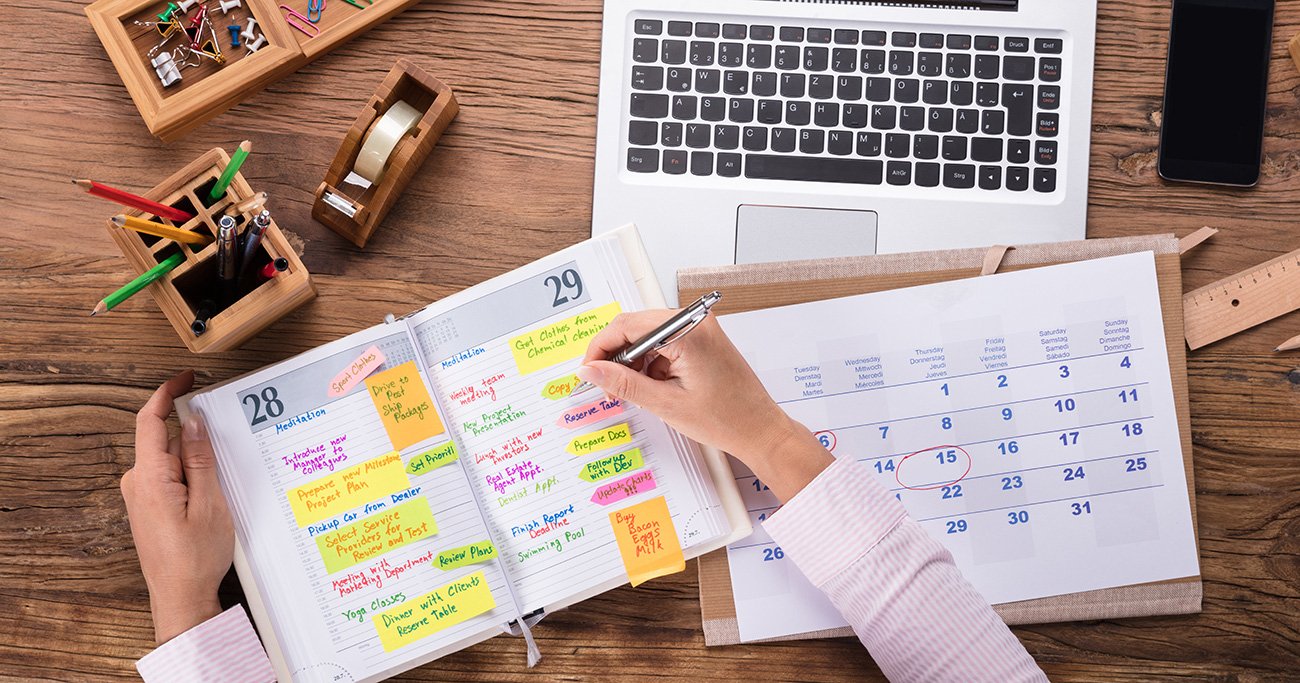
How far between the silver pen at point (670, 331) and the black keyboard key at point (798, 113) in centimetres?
30

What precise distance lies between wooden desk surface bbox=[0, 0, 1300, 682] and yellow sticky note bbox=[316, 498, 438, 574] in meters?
0.14

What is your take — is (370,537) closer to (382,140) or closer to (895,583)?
(382,140)

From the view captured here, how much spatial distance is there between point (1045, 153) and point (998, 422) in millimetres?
319

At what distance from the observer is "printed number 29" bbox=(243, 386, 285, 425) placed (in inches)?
36.9

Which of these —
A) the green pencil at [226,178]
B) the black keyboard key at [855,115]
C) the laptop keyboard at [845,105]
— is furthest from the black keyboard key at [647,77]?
the green pencil at [226,178]

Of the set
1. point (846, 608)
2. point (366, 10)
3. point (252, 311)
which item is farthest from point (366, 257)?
point (846, 608)

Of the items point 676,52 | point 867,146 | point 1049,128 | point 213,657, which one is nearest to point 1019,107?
point 1049,128

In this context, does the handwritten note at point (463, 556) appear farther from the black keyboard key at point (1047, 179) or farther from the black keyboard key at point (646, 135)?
the black keyboard key at point (1047, 179)

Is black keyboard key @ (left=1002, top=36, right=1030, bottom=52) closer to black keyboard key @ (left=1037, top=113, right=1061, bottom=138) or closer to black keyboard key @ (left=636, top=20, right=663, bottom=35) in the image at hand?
black keyboard key @ (left=1037, top=113, right=1061, bottom=138)

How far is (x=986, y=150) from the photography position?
102 cm

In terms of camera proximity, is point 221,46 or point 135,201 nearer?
point 135,201

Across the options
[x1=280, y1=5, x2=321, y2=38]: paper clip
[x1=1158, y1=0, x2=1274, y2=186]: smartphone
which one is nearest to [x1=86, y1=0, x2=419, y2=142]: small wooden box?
[x1=280, y1=5, x2=321, y2=38]: paper clip

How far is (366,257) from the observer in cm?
101

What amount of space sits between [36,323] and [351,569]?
47cm
